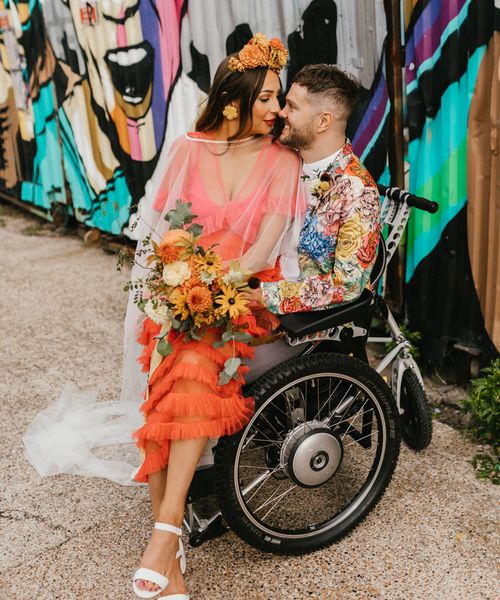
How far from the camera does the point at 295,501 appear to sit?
2797mm

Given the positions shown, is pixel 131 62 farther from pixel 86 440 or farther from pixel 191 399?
pixel 191 399

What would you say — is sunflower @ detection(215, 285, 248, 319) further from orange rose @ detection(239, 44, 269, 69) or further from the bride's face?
orange rose @ detection(239, 44, 269, 69)

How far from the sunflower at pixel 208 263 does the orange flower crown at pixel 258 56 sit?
828 millimetres

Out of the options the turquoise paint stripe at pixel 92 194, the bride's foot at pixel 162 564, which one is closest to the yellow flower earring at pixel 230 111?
the bride's foot at pixel 162 564

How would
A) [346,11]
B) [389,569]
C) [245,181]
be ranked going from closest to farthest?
1. [389,569]
2. [245,181]
3. [346,11]

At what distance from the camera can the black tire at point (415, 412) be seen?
2.97 metres

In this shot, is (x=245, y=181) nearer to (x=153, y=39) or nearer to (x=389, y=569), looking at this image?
(x=389, y=569)

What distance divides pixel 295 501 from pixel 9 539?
1.26 meters

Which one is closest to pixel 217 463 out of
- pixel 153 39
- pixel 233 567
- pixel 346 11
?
pixel 233 567

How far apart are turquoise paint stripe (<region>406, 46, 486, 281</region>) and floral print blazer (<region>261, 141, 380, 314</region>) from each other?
94 centimetres

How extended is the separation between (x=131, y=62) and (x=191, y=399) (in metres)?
4.21

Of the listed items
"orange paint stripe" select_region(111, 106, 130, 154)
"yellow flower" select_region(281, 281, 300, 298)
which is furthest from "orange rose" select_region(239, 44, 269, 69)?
"orange paint stripe" select_region(111, 106, 130, 154)

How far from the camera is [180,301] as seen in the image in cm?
217

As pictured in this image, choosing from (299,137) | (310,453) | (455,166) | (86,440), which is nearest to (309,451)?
(310,453)
